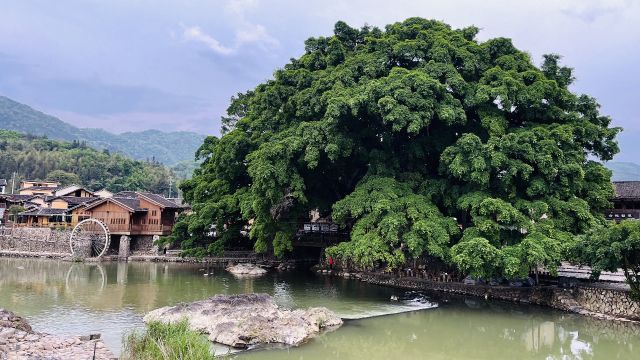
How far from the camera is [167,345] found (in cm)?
1077

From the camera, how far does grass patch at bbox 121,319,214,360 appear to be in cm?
1025

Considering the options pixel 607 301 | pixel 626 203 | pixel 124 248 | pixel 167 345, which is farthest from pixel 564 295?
pixel 124 248

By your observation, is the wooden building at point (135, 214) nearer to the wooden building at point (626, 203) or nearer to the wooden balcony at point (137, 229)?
the wooden balcony at point (137, 229)

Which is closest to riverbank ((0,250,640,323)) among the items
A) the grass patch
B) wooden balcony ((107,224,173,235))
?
the grass patch

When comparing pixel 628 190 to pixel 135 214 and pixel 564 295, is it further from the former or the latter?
pixel 135 214

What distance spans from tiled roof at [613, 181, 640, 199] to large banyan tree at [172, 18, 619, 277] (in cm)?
336

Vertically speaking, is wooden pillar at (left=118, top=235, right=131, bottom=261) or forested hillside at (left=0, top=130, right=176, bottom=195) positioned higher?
forested hillside at (left=0, top=130, right=176, bottom=195)

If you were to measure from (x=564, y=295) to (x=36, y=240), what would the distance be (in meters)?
40.7

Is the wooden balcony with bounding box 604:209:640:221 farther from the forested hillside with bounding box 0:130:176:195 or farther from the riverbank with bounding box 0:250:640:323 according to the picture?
the forested hillside with bounding box 0:130:176:195

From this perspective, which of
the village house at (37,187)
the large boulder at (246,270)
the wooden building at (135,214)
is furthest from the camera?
the village house at (37,187)

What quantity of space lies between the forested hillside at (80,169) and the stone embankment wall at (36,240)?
39341 mm

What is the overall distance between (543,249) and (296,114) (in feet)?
48.2

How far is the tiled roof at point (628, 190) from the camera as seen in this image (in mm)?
27094

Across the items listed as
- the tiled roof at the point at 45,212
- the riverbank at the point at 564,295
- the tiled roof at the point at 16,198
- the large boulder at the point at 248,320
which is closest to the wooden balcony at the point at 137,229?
the tiled roof at the point at 45,212
